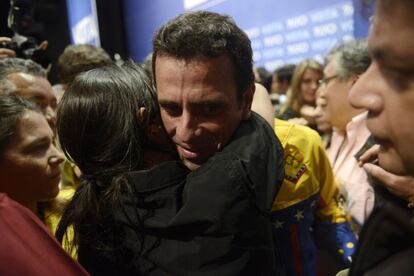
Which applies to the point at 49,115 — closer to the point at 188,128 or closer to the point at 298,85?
the point at 188,128

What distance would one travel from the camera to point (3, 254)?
0.61m

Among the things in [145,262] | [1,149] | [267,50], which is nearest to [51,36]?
[267,50]

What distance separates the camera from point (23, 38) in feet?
7.43

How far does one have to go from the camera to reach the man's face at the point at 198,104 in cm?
97

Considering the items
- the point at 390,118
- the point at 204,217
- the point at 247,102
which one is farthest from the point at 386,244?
the point at 247,102

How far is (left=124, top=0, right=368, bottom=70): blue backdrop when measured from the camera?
7.73ft

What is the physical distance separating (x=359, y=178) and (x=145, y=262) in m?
1.09

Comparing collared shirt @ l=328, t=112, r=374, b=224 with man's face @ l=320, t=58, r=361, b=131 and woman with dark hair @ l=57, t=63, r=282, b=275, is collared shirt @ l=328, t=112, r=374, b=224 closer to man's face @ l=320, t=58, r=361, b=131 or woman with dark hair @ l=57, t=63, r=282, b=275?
man's face @ l=320, t=58, r=361, b=131

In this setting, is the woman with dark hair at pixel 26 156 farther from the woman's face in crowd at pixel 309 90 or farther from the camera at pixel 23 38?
the woman's face in crowd at pixel 309 90

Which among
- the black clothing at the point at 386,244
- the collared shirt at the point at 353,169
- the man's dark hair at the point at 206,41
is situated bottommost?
the collared shirt at the point at 353,169

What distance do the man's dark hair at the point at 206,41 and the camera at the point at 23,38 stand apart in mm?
1494

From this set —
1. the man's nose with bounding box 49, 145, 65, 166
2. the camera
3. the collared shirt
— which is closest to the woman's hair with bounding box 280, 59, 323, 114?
the collared shirt

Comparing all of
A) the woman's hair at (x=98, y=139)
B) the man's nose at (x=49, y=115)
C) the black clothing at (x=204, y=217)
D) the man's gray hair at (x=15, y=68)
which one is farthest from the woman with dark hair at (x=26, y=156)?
the man's nose at (x=49, y=115)

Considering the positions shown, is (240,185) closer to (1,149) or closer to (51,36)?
(1,149)
